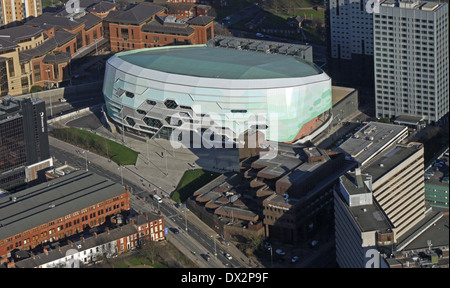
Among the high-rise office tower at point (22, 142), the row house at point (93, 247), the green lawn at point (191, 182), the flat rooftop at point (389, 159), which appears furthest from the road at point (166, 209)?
the flat rooftop at point (389, 159)

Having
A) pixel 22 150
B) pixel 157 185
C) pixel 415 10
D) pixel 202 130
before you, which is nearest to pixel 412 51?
pixel 415 10

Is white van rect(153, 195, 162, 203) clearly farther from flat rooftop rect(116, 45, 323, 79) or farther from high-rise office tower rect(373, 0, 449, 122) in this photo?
high-rise office tower rect(373, 0, 449, 122)

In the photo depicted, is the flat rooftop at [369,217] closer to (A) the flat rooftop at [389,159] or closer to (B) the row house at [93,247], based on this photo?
(A) the flat rooftop at [389,159]

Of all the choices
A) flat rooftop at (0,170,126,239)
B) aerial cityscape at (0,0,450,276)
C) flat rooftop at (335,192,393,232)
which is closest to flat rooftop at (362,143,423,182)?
aerial cityscape at (0,0,450,276)

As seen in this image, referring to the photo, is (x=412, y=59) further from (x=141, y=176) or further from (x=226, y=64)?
(x=141, y=176)

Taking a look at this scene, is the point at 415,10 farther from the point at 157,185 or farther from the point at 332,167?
the point at 157,185

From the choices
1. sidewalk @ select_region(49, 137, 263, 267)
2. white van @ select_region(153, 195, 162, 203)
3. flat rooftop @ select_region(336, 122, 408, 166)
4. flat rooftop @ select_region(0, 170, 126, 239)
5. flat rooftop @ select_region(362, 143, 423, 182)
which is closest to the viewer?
sidewalk @ select_region(49, 137, 263, 267)
